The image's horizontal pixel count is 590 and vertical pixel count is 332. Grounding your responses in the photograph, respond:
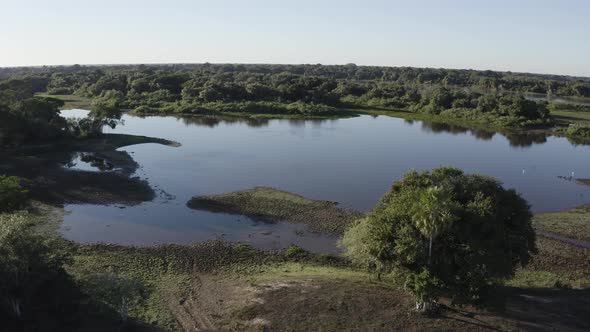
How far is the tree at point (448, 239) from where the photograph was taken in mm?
22422

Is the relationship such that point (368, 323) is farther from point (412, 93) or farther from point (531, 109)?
point (412, 93)

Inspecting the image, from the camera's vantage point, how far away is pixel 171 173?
61.2 m

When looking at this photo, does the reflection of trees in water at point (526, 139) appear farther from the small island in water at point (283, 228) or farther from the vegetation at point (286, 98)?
the vegetation at point (286, 98)

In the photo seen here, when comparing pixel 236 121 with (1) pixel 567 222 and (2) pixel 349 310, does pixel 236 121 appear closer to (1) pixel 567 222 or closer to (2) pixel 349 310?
(1) pixel 567 222

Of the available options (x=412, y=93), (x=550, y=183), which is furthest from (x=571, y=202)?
(x=412, y=93)

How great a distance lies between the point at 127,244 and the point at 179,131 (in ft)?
205

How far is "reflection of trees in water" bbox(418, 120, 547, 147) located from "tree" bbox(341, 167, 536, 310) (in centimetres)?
7472

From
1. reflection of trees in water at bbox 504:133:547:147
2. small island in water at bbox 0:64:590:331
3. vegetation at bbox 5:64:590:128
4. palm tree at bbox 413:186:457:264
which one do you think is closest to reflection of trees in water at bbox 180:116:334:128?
vegetation at bbox 5:64:590:128

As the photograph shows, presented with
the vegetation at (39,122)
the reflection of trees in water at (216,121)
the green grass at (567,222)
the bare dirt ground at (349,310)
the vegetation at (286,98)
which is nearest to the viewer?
the bare dirt ground at (349,310)

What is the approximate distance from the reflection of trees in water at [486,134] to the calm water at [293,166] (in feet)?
1.42

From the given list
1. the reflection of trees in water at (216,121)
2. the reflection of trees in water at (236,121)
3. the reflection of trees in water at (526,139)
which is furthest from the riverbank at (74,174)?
the reflection of trees in water at (526,139)

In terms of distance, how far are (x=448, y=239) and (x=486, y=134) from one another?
3576 inches

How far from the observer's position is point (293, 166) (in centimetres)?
6706

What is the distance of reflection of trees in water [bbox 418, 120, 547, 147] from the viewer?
97.7 meters
